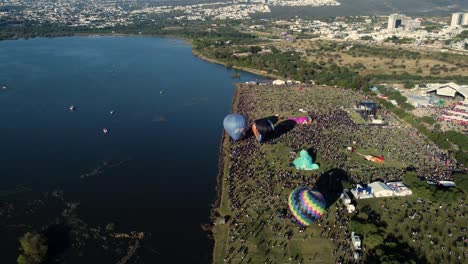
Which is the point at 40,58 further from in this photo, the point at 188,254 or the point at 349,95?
the point at 188,254

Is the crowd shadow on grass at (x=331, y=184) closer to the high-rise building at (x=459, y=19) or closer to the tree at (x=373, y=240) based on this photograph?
the tree at (x=373, y=240)

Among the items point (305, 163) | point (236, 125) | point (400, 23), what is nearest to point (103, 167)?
point (236, 125)

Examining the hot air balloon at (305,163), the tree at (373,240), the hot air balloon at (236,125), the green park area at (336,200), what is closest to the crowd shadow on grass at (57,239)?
the green park area at (336,200)

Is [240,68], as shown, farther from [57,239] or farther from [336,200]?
[57,239]

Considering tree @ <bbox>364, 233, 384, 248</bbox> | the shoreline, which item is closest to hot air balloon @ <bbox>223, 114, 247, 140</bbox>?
tree @ <bbox>364, 233, 384, 248</bbox>

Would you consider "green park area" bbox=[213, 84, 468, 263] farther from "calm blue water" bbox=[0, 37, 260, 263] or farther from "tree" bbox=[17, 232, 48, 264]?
"tree" bbox=[17, 232, 48, 264]

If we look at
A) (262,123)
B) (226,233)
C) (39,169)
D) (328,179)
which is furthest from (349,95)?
(39,169)

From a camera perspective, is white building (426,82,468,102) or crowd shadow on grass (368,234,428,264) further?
white building (426,82,468,102)
